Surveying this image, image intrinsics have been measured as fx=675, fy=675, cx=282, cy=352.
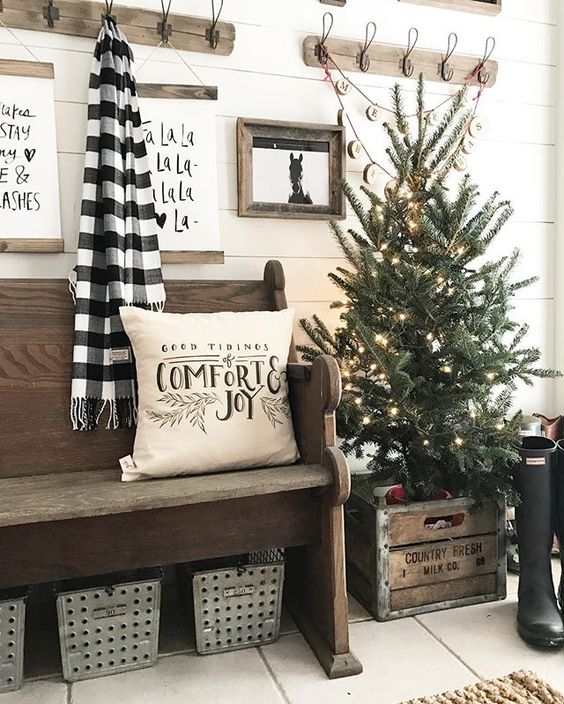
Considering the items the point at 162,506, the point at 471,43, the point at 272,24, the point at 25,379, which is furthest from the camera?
the point at 471,43

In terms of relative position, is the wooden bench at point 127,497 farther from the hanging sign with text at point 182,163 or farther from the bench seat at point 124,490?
the hanging sign with text at point 182,163

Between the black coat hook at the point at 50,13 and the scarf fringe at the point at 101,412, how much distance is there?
1.11m

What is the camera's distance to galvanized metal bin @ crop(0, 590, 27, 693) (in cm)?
162

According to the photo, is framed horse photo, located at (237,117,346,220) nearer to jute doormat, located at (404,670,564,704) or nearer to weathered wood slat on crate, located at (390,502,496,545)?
weathered wood slat on crate, located at (390,502,496,545)

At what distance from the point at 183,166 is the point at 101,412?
0.82 meters

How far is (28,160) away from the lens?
198 cm

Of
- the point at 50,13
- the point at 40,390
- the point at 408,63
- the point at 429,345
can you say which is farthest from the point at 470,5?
the point at 40,390

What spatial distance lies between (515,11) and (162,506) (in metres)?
2.23

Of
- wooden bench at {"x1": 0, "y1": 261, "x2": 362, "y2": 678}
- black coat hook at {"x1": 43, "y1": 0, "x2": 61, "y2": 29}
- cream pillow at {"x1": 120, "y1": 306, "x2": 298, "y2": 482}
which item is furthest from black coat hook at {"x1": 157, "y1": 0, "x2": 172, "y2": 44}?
cream pillow at {"x1": 120, "y1": 306, "x2": 298, "y2": 482}

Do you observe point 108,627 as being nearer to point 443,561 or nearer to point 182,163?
point 443,561

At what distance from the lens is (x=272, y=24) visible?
2225 millimetres

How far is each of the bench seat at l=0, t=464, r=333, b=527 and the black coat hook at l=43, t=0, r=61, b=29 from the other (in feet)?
4.30

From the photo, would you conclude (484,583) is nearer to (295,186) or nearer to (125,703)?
(125,703)

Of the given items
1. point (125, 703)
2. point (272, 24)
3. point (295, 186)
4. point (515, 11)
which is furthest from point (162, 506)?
point (515, 11)
